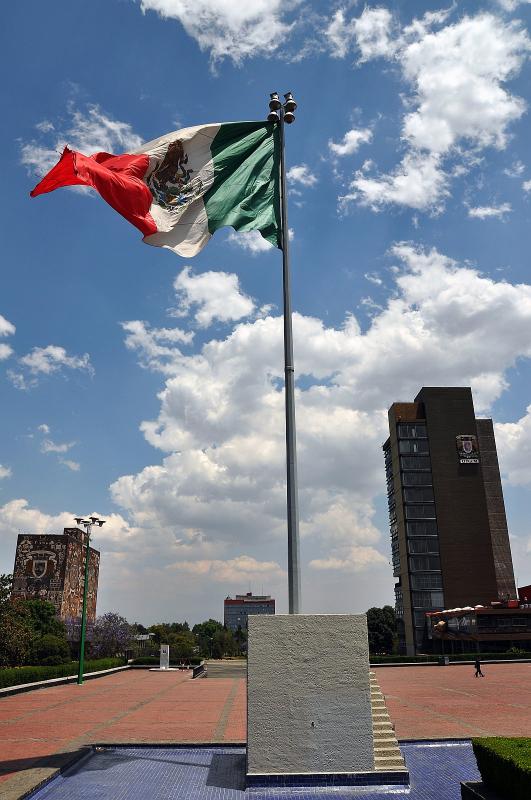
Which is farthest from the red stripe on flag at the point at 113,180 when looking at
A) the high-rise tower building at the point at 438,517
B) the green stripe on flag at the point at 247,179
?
the high-rise tower building at the point at 438,517

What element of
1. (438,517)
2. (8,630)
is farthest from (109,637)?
(438,517)

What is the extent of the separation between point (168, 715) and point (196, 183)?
16.5m

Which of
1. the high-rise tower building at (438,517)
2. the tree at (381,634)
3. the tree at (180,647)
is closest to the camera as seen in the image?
the tree at (180,647)

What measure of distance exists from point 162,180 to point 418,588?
244 feet

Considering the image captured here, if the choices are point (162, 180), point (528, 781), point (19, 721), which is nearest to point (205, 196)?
point (162, 180)

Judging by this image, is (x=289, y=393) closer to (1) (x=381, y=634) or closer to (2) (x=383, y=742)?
(2) (x=383, y=742)

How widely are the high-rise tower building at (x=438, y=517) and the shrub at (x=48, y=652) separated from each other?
4818 cm

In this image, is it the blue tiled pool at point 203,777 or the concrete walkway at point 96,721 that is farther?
the concrete walkway at point 96,721

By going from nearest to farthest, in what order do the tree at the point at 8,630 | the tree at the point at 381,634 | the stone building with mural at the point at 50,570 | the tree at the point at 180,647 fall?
the tree at the point at 8,630, the tree at the point at 180,647, the tree at the point at 381,634, the stone building with mural at the point at 50,570

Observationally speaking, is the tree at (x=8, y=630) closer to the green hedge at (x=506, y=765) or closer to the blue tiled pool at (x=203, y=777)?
the blue tiled pool at (x=203, y=777)

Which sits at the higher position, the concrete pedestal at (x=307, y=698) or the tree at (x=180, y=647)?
the concrete pedestal at (x=307, y=698)

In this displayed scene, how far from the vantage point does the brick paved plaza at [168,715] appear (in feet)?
44.9

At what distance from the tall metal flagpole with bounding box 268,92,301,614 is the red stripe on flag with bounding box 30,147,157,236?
109 inches

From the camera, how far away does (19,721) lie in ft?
58.9
